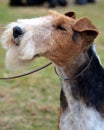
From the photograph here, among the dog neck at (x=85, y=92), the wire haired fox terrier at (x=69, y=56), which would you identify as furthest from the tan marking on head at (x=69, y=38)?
the dog neck at (x=85, y=92)

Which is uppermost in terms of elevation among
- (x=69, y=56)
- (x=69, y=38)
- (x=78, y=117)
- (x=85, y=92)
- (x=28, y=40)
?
(x=28, y=40)

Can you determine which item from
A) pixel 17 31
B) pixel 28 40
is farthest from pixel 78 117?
pixel 17 31

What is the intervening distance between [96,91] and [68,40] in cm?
56

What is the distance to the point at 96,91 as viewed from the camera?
205 inches

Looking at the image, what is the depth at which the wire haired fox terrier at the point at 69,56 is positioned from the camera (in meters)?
4.79

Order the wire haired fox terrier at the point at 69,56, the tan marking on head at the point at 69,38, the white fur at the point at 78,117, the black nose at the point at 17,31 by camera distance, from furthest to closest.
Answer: the white fur at the point at 78,117
the tan marking on head at the point at 69,38
the wire haired fox terrier at the point at 69,56
the black nose at the point at 17,31

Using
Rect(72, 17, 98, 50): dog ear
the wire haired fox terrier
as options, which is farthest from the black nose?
Rect(72, 17, 98, 50): dog ear

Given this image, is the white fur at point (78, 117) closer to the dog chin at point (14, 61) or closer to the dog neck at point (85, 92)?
the dog neck at point (85, 92)

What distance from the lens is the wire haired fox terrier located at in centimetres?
479

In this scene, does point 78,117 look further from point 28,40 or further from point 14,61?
point 28,40

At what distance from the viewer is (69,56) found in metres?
5.04

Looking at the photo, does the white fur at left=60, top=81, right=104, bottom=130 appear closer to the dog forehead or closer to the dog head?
the dog head

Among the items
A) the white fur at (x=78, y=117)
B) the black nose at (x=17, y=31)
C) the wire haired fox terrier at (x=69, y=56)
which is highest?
the black nose at (x=17, y=31)

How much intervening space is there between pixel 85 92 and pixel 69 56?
38cm
